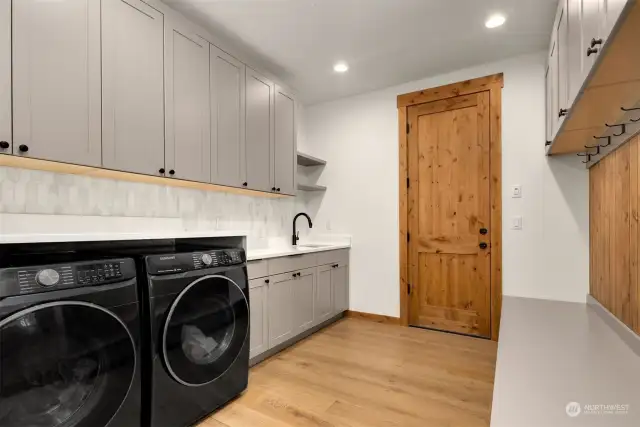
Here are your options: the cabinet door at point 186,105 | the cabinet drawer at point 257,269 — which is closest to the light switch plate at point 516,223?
the cabinet drawer at point 257,269

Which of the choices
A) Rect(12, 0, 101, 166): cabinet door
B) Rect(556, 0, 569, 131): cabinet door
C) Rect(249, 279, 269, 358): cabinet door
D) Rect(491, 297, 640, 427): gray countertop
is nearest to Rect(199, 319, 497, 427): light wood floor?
Rect(249, 279, 269, 358): cabinet door

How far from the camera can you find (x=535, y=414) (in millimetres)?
961

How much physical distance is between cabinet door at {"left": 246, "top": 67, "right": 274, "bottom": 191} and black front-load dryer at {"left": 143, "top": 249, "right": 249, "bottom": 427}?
3.41ft

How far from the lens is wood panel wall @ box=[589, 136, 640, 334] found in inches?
67.6

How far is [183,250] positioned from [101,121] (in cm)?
86

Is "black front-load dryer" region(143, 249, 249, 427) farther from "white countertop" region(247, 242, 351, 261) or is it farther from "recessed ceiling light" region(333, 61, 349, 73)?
"recessed ceiling light" region(333, 61, 349, 73)

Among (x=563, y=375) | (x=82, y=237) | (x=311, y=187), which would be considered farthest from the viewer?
(x=311, y=187)

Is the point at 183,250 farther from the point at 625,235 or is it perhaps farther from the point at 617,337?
the point at 625,235

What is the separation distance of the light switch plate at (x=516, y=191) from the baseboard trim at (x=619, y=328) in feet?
3.39

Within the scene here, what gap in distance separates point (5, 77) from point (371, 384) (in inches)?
104

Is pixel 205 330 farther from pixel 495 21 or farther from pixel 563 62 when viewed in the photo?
pixel 495 21

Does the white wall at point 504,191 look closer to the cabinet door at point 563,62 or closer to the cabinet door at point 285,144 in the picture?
the cabinet door at point 285,144

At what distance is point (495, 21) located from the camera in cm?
248

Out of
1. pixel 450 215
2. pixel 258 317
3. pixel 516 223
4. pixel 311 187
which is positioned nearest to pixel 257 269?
pixel 258 317
